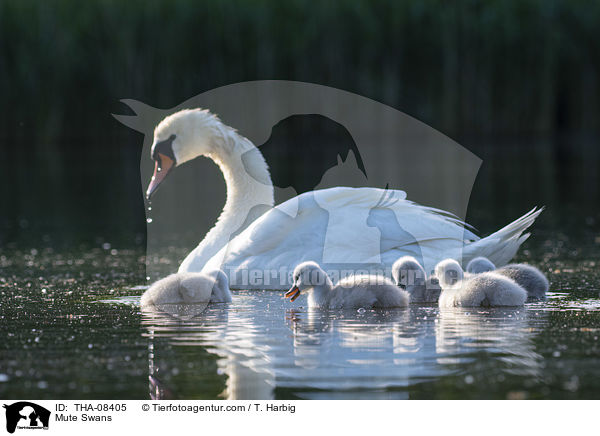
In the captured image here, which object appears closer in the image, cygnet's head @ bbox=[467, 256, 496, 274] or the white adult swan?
cygnet's head @ bbox=[467, 256, 496, 274]

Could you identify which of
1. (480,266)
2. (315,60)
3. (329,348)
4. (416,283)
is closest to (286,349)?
(329,348)

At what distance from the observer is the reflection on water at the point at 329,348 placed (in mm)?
4816

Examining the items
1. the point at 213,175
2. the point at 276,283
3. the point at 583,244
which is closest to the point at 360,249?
the point at 276,283

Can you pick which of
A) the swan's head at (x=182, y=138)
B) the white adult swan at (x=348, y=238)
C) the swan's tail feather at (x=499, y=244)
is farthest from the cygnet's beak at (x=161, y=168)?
the swan's tail feather at (x=499, y=244)

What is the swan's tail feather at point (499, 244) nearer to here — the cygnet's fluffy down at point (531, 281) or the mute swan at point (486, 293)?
the cygnet's fluffy down at point (531, 281)

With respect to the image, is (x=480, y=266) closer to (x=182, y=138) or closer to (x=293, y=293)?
(x=293, y=293)

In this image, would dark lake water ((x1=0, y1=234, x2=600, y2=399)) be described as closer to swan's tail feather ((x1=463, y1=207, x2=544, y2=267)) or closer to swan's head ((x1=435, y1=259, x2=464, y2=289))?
swan's head ((x1=435, y1=259, x2=464, y2=289))

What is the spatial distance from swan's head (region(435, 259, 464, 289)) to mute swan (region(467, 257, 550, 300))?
48cm

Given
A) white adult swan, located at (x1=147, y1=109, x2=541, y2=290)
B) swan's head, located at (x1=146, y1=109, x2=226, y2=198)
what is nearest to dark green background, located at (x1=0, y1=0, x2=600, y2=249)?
swan's head, located at (x1=146, y1=109, x2=226, y2=198)

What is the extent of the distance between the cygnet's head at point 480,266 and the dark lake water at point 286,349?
21.1 inches

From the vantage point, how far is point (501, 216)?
13.7 m

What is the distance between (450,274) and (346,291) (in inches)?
31.1
